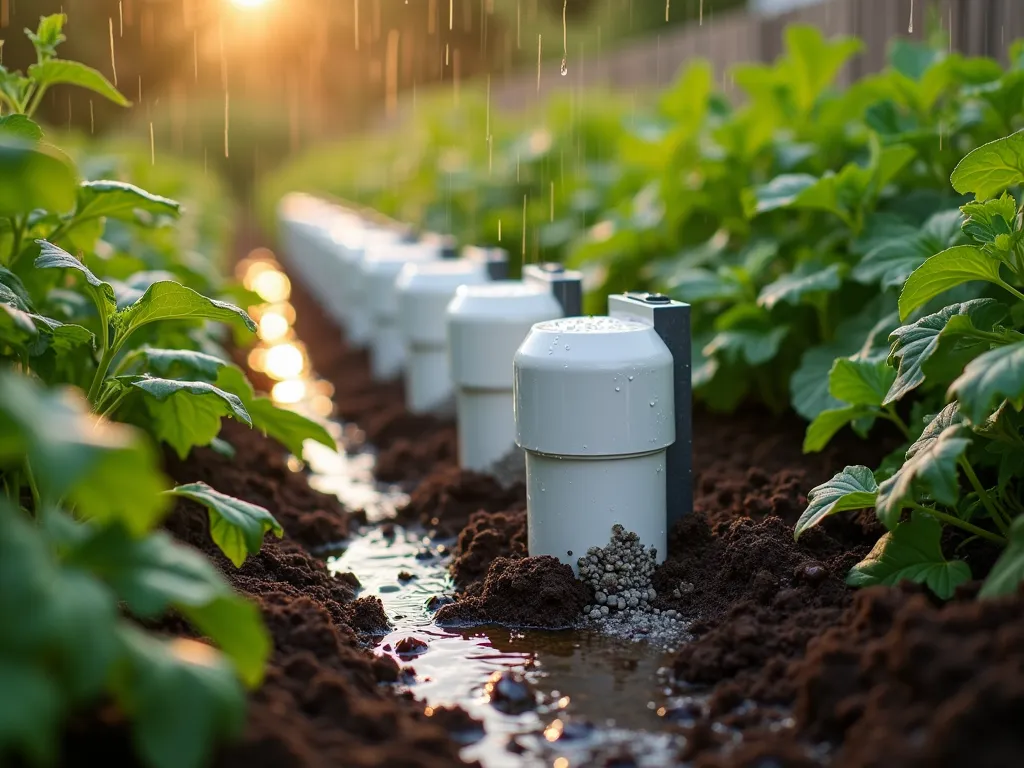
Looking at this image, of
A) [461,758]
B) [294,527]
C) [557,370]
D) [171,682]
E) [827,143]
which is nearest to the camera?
Answer: [171,682]

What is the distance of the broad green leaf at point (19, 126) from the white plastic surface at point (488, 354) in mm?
2017

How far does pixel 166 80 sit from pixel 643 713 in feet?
122

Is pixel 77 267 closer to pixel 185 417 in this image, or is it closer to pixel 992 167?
pixel 185 417

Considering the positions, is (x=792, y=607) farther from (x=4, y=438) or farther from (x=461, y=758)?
(x=4, y=438)

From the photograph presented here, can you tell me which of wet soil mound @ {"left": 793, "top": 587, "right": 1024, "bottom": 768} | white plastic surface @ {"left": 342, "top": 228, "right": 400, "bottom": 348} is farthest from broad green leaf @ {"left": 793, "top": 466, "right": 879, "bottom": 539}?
white plastic surface @ {"left": 342, "top": 228, "right": 400, "bottom": 348}

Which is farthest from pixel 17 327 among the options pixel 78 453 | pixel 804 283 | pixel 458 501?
pixel 804 283

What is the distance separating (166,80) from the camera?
3697cm

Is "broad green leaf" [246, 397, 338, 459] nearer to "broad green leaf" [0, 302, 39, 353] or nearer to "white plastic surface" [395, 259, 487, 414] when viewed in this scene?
"broad green leaf" [0, 302, 39, 353]

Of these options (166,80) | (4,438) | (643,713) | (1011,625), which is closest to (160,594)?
(4,438)

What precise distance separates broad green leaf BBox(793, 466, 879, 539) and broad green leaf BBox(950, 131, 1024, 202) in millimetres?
840

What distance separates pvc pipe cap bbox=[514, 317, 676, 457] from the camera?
3.51 meters

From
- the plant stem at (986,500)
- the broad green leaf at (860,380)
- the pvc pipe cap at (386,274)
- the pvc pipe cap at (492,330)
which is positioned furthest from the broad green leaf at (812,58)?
the plant stem at (986,500)

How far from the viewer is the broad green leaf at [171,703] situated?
189cm

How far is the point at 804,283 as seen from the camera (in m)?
4.40
